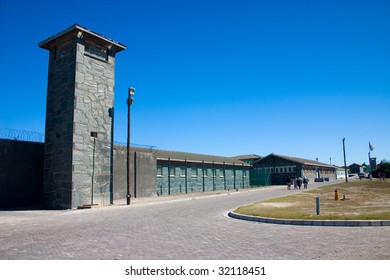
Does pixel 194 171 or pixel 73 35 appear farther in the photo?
pixel 194 171

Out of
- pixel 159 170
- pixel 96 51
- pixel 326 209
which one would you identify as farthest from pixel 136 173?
pixel 326 209

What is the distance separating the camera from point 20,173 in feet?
64.3

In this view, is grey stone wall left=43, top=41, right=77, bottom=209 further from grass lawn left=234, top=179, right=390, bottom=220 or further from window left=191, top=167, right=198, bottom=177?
window left=191, top=167, right=198, bottom=177

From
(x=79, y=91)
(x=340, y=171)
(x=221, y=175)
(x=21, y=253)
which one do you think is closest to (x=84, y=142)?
(x=79, y=91)

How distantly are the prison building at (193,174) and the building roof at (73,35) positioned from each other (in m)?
13.3

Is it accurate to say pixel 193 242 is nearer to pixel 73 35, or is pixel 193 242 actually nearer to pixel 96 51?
pixel 73 35

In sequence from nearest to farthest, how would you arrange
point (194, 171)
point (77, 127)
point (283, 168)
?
point (77, 127) → point (194, 171) → point (283, 168)

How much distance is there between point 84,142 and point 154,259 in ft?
46.8

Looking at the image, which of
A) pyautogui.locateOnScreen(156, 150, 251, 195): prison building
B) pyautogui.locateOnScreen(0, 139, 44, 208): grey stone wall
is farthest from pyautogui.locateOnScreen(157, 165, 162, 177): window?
pyautogui.locateOnScreen(0, 139, 44, 208): grey stone wall

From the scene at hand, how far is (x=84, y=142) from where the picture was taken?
19078 mm

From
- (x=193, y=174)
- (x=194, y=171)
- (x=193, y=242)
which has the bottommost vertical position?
(x=193, y=242)

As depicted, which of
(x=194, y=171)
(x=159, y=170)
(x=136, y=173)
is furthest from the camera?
(x=194, y=171)

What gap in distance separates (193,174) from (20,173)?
69.4 feet
